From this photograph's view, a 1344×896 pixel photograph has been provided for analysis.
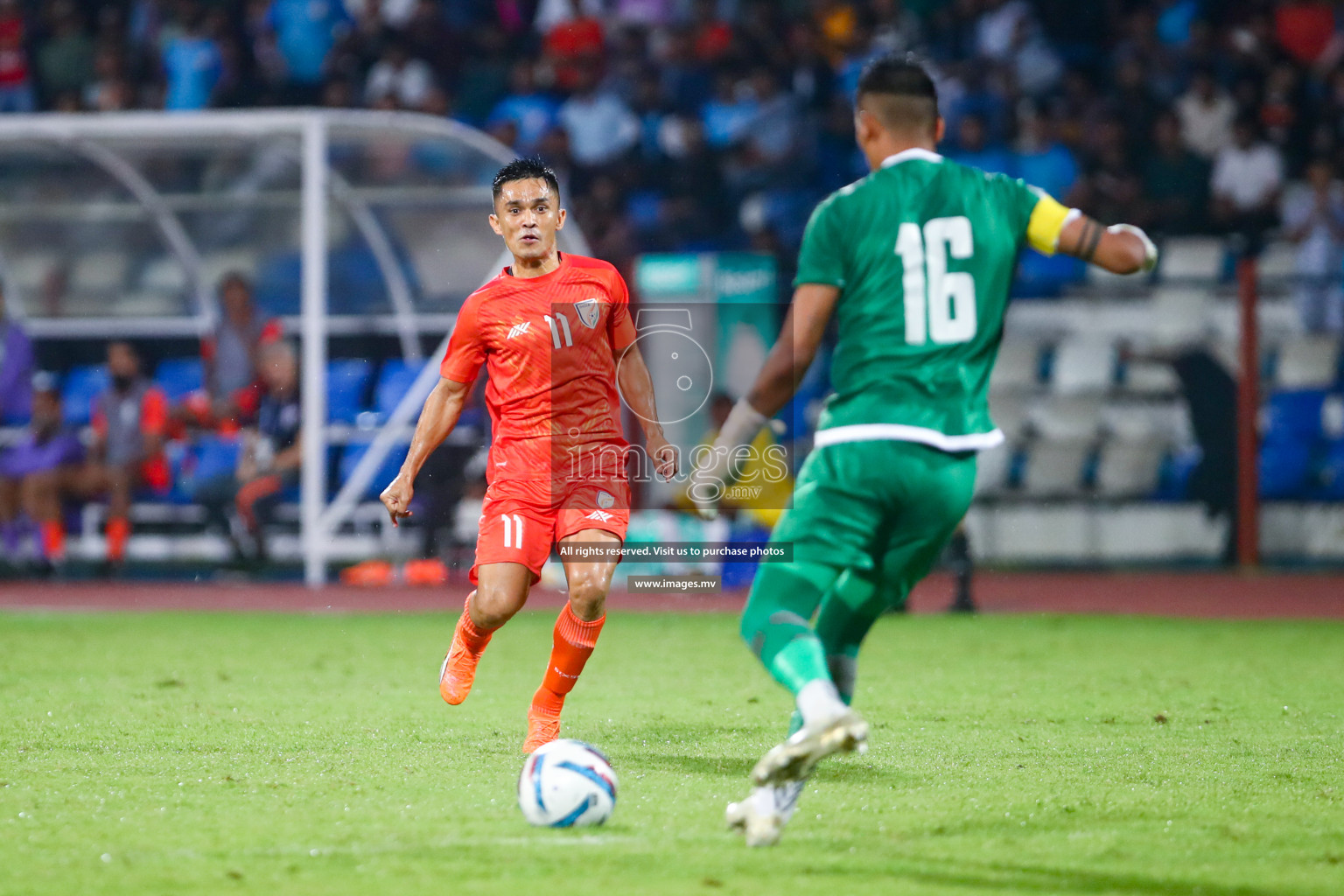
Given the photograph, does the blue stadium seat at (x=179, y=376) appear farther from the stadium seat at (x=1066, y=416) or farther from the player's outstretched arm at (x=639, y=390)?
the player's outstretched arm at (x=639, y=390)

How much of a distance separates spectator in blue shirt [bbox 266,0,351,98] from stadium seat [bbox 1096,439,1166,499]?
9787 mm

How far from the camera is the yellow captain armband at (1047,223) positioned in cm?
487

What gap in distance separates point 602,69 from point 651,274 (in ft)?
16.3

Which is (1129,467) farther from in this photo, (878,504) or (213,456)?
(878,504)

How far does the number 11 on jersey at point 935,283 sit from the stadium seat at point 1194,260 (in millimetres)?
11852

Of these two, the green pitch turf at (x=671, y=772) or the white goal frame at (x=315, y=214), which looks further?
the white goal frame at (x=315, y=214)

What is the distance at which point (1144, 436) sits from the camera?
15133 mm

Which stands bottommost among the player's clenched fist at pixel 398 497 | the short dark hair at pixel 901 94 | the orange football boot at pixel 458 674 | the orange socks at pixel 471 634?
the orange football boot at pixel 458 674

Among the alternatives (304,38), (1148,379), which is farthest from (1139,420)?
(304,38)

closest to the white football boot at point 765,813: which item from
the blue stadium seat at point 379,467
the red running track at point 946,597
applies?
the red running track at point 946,597

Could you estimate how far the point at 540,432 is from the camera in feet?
21.4

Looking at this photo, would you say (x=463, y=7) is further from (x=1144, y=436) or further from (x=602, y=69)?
(x=1144, y=436)

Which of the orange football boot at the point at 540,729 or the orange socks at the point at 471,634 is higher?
the orange socks at the point at 471,634

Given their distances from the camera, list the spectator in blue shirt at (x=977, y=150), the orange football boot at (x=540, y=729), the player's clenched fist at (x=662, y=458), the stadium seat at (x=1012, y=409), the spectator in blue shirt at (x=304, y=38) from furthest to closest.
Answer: the spectator in blue shirt at (x=304, y=38), the spectator in blue shirt at (x=977, y=150), the stadium seat at (x=1012, y=409), the orange football boot at (x=540, y=729), the player's clenched fist at (x=662, y=458)
